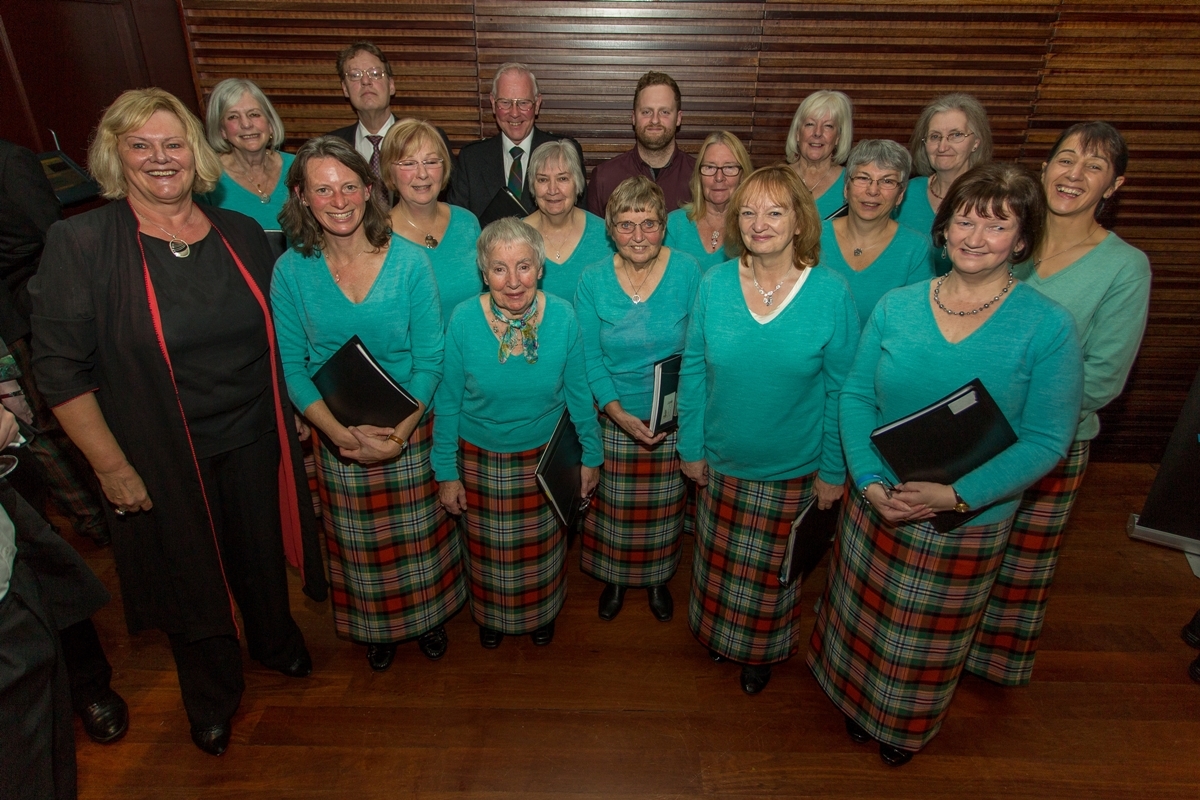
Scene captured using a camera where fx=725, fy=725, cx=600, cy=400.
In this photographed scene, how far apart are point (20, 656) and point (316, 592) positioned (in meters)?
1.13

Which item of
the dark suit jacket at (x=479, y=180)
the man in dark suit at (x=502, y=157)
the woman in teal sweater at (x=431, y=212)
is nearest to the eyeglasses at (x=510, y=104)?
the man in dark suit at (x=502, y=157)

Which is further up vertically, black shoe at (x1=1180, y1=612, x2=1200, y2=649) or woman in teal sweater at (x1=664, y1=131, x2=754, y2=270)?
woman in teal sweater at (x1=664, y1=131, x2=754, y2=270)

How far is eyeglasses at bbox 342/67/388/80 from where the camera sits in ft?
10.3

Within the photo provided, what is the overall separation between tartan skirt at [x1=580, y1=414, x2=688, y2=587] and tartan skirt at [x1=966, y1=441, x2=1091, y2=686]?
1.08m

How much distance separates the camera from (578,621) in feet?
9.20

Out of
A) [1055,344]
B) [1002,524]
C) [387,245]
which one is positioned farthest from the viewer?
[387,245]

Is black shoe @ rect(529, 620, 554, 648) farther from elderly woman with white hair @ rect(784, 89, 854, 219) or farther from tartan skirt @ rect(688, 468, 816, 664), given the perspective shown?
elderly woman with white hair @ rect(784, 89, 854, 219)

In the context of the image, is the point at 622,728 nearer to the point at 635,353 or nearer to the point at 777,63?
the point at 635,353

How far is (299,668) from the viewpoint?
2494 mm

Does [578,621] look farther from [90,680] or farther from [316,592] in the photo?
[90,680]

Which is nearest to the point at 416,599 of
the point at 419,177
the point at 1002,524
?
the point at 419,177

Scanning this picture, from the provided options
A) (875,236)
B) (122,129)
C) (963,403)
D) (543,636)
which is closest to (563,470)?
(543,636)

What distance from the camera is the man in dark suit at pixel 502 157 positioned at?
3.12 meters

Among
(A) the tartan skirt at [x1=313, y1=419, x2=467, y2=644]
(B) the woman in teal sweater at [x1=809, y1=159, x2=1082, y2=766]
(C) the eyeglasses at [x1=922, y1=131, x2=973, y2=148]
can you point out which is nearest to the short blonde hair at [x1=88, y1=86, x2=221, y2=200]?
(A) the tartan skirt at [x1=313, y1=419, x2=467, y2=644]
